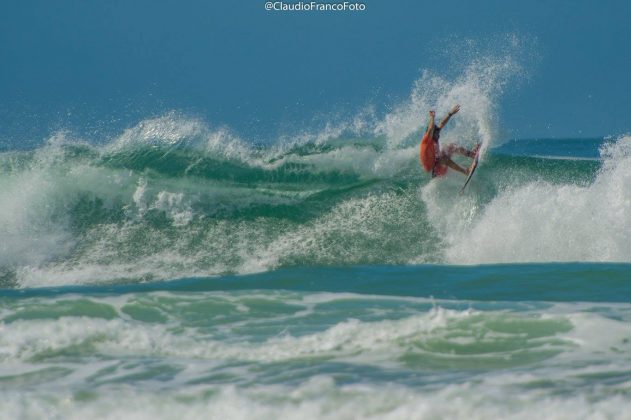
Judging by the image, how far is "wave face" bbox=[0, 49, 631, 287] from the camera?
465 inches

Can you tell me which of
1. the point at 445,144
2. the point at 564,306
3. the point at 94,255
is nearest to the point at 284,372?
the point at 564,306

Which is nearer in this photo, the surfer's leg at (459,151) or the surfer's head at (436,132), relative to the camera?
the surfer's head at (436,132)

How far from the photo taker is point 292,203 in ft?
44.7

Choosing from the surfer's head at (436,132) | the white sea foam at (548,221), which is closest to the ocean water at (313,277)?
the white sea foam at (548,221)

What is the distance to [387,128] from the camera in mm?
15125

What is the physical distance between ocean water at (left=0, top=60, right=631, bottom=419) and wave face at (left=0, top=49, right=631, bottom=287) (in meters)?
0.04

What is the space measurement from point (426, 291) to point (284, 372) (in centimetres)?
358

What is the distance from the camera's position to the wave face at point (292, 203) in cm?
1180

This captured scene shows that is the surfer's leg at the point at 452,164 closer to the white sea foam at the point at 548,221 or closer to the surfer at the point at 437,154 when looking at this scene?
the surfer at the point at 437,154

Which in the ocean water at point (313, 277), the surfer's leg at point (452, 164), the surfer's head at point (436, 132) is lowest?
the ocean water at point (313, 277)

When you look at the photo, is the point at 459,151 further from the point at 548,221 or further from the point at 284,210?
the point at 284,210

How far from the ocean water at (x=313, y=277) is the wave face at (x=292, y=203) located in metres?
0.04

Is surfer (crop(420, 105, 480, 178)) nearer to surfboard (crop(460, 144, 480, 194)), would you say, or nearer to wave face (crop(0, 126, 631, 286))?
surfboard (crop(460, 144, 480, 194))

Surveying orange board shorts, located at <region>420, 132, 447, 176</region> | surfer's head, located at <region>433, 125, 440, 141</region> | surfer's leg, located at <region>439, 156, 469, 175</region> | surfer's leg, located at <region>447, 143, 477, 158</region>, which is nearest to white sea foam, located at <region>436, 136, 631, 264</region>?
orange board shorts, located at <region>420, 132, 447, 176</region>
